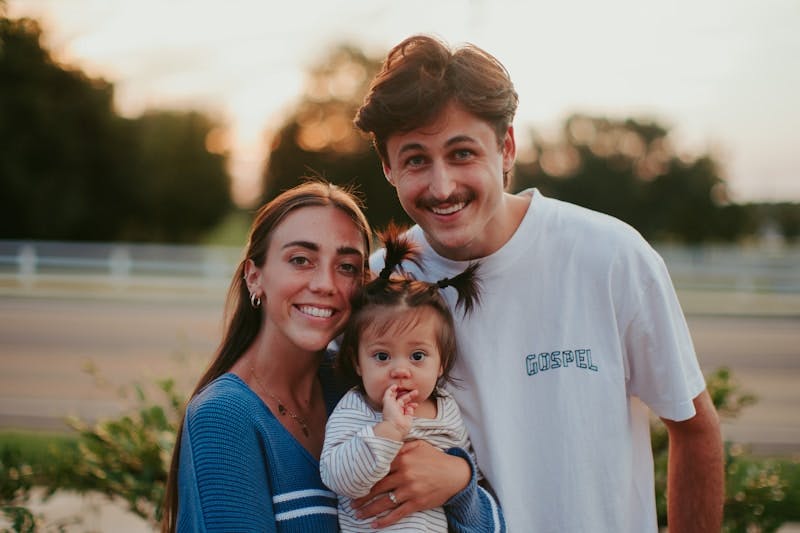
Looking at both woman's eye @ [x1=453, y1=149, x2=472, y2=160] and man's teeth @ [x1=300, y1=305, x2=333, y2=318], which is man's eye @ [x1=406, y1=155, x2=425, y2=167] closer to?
woman's eye @ [x1=453, y1=149, x2=472, y2=160]

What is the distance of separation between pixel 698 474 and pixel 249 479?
1512 mm

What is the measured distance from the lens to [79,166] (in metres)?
31.1

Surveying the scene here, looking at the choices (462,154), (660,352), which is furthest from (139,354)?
(660,352)

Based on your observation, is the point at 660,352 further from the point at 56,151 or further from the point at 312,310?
the point at 56,151

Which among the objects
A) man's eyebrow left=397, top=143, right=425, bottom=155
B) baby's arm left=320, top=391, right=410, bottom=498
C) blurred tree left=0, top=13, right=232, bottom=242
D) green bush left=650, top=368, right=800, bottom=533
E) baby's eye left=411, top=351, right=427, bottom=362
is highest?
blurred tree left=0, top=13, right=232, bottom=242

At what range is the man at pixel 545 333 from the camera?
2.32 m

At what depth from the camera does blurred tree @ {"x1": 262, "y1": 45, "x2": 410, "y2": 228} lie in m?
34.7

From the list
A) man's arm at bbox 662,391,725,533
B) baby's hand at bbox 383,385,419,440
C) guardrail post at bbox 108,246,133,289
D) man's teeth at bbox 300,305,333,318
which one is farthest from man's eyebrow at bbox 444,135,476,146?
guardrail post at bbox 108,246,133,289

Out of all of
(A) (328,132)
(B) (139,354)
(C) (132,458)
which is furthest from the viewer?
(A) (328,132)

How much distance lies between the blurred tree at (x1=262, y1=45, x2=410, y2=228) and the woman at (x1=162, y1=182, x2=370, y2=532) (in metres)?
31.2

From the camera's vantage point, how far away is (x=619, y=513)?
2.31 m

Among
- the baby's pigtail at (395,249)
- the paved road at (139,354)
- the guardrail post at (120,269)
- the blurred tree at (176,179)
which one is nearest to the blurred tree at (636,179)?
the blurred tree at (176,179)

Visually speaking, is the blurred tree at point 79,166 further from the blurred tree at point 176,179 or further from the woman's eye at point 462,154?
the woman's eye at point 462,154

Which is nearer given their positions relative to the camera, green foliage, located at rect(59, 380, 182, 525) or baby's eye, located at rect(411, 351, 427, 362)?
baby's eye, located at rect(411, 351, 427, 362)
